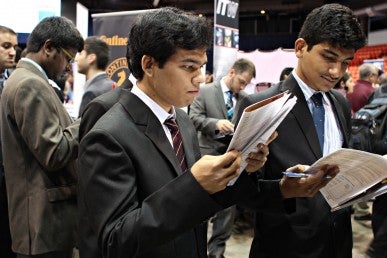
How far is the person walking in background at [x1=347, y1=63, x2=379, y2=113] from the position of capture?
5.39 m

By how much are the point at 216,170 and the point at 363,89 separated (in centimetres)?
506

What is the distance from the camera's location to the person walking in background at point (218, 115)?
11.8ft

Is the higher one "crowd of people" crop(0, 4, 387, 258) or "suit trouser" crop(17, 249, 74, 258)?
"crowd of people" crop(0, 4, 387, 258)

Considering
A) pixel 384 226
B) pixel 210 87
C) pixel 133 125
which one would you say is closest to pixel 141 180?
pixel 133 125

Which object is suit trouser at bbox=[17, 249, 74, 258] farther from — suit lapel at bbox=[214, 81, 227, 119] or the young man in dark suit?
suit lapel at bbox=[214, 81, 227, 119]

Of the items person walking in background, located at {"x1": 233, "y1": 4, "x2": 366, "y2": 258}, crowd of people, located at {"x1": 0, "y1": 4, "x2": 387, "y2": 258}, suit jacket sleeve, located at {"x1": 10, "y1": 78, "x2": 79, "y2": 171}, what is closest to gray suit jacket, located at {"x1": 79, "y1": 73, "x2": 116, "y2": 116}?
crowd of people, located at {"x1": 0, "y1": 4, "x2": 387, "y2": 258}

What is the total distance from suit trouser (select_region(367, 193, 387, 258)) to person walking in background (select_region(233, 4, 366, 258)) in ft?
0.32

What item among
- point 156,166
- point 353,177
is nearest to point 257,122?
point 156,166

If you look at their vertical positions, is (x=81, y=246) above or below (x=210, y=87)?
below

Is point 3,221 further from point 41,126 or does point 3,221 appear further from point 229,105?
point 229,105

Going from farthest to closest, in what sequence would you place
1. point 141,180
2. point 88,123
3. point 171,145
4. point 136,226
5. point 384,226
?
point 384,226
point 88,123
point 171,145
point 141,180
point 136,226

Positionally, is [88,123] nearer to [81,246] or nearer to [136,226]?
[81,246]

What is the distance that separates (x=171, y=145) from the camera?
118 centimetres

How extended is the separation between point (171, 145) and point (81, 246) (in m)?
0.45
